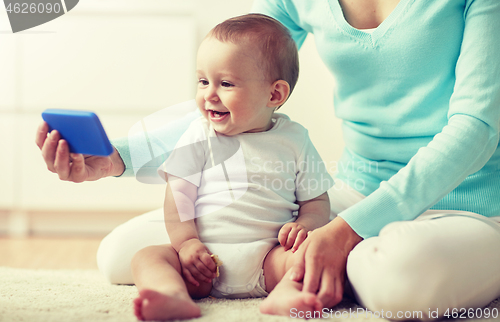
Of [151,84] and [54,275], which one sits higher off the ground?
[151,84]

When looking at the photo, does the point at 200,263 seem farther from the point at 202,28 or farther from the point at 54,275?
the point at 202,28

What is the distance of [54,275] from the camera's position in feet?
3.04

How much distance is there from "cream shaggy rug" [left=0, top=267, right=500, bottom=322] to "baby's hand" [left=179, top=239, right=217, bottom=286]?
37 mm

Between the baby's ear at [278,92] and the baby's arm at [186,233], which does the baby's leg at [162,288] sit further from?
the baby's ear at [278,92]

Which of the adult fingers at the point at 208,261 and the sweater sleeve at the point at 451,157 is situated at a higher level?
the sweater sleeve at the point at 451,157

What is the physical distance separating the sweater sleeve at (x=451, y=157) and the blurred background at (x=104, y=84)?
3.01ft

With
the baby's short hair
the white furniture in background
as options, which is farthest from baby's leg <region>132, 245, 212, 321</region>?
the white furniture in background

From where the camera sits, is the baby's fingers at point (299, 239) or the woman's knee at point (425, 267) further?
the baby's fingers at point (299, 239)

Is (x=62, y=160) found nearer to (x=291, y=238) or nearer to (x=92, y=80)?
(x=291, y=238)

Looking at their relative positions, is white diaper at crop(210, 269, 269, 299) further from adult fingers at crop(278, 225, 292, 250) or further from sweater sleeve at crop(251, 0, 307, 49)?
sweater sleeve at crop(251, 0, 307, 49)

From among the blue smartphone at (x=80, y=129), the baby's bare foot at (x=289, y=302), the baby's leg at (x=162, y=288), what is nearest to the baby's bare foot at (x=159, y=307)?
the baby's leg at (x=162, y=288)

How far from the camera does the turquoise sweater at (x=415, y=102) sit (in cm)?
63

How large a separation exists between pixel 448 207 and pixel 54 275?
31.4 inches

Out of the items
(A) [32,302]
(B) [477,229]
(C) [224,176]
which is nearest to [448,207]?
(B) [477,229]
